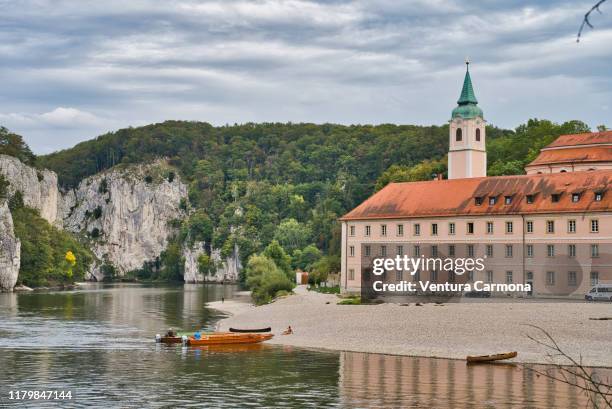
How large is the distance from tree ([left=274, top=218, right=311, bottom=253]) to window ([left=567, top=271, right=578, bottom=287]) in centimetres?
10675

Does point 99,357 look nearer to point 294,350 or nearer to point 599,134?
point 294,350

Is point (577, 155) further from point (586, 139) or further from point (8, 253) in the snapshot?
point (8, 253)

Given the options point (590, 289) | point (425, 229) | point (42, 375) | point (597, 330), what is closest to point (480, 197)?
point (425, 229)

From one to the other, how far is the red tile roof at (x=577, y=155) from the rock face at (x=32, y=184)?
10058cm

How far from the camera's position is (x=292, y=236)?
180 m

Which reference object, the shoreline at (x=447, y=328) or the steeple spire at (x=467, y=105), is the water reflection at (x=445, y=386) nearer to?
the shoreline at (x=447, y=328)

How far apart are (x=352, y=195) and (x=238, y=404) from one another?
467 ft

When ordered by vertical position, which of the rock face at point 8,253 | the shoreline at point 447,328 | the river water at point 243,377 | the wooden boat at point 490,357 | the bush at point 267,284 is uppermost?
the rock face at point 8,253

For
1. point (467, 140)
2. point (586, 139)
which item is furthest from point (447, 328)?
point (467, 140)

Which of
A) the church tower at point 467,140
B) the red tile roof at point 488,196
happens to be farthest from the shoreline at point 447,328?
the church tower at point 467,140

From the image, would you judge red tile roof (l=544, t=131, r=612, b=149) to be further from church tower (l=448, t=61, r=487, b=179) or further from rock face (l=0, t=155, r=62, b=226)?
rock face (l=0, t=155, r=62, b=226)

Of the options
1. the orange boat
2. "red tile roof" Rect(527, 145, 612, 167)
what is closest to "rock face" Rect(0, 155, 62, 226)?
"red tile roof" Rect(527, 145, 612, 167)

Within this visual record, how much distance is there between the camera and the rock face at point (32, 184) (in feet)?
530

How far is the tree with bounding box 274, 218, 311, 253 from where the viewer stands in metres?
177
